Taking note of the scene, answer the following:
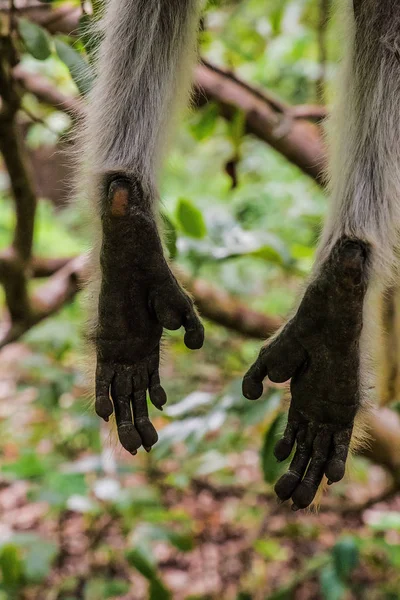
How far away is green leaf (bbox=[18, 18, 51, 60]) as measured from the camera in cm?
138

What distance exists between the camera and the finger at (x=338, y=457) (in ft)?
3.30

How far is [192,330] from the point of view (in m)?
1.06

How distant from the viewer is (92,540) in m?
2.66

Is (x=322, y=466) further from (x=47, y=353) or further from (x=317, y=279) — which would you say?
(x=47, y=353)

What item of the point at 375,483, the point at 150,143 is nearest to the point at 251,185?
the point at 375,483

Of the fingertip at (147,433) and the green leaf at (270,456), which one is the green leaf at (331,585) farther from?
the fingertip at (147,433)

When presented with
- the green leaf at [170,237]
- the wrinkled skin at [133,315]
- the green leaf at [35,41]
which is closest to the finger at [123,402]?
the wrinkled skin at [133,315]

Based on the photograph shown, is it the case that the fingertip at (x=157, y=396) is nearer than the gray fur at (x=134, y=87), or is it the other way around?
the fingertip at (x=157, y=396)

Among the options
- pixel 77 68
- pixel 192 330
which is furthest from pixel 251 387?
pixel 77 68

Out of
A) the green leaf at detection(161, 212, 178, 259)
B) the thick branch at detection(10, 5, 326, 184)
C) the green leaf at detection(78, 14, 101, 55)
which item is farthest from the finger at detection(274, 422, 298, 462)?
the thick branch at detection(10, 5, 326, 184)

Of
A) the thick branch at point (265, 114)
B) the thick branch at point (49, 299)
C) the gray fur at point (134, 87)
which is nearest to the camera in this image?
the gray fur at point (134, 87)

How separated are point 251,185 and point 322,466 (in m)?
2.77

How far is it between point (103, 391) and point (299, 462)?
0.30m

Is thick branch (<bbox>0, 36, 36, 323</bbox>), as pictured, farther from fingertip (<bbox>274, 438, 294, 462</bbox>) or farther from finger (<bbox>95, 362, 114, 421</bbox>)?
fingertip (<bbox>274, 438, 294, 462</bbox>)
